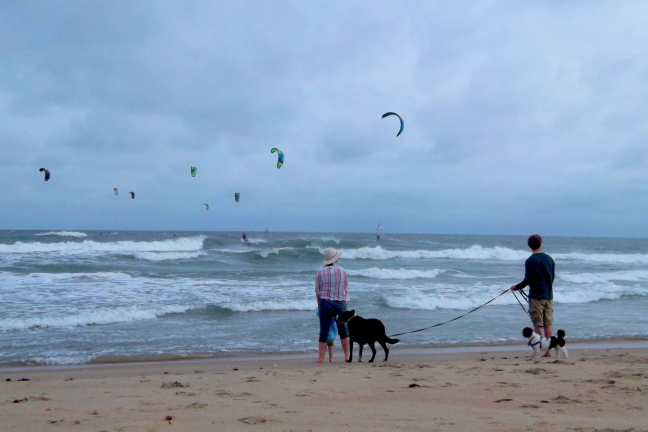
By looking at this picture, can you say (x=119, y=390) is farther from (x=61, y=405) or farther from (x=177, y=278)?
(x=177, y=278)

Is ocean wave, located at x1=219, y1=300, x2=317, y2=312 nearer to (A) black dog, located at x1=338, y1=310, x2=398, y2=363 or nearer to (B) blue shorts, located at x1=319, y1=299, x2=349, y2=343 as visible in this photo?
(B) blue shorts, located at x1=319, y1=299, x2=349, y2=343

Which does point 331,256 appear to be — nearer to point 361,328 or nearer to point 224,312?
point 361,328

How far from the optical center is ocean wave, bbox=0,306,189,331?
9492mm

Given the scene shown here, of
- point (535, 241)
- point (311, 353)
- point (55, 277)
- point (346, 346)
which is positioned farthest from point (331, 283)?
point (55, 277)

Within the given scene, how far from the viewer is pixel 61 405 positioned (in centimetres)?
421

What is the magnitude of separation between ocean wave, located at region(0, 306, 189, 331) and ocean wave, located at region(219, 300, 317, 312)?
3.76 ft

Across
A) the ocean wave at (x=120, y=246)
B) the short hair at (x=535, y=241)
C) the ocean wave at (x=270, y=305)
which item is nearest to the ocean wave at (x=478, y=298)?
the ocean wave at (x=270, y=305)

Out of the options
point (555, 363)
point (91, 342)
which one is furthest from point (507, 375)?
point (91, 342)

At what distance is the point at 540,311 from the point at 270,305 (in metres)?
6.78

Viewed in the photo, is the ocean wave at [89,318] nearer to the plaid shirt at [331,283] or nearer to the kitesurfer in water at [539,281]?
the plaid shirt at [331,283]

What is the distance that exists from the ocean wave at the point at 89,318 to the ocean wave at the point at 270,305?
3.76 feet

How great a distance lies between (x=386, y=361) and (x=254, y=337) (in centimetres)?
289

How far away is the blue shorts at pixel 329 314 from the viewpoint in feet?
21.3

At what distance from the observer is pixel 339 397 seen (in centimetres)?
442
